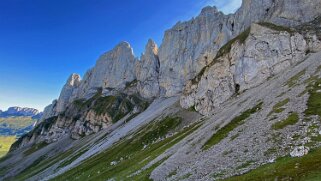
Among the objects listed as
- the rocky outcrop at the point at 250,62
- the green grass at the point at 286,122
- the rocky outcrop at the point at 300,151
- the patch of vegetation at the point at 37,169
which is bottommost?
the rocky outcrop at the point at 300,151

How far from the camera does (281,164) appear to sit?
35656 millimetres

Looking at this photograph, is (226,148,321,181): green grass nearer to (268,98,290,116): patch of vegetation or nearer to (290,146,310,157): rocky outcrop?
(290,146,310,157): rocky outcrop

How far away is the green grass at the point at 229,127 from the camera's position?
2499 inches

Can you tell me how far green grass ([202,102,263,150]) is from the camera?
208 ft

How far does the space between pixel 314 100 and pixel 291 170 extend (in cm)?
3376

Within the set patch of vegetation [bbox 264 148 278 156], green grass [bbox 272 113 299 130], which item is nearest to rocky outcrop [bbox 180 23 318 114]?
green grass [bbox 272 113 299 130]

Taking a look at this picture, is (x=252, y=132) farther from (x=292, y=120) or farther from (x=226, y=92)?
(x=226, y=92)

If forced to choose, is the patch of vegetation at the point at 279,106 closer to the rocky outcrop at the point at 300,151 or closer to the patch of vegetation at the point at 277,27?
the rocky outcrop at the point at 300,151

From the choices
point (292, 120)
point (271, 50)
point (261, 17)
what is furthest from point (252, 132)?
point (261, 17)

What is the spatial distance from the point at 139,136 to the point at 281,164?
361ft

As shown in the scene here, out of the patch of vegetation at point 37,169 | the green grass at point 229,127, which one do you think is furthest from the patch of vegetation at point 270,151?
the patch of vegetation at point 37,169

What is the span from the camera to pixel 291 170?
32.6 meters

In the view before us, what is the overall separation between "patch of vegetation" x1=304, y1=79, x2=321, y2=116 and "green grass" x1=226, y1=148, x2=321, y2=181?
19.1m

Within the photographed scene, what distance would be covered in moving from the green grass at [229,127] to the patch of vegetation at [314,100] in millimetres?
12493
